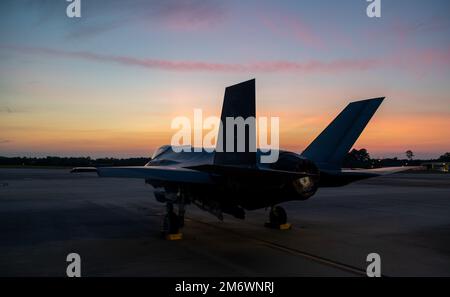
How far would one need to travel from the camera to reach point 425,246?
966 centimetres

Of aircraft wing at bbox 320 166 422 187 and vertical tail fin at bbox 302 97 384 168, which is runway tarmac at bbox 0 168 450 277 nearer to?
aircraft wing at bbox 320 166 422 187

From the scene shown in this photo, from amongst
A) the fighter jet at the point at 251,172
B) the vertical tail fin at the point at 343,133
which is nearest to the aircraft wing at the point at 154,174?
the fighter jet at the point at 251,172

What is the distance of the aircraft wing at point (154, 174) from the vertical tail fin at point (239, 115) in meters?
0.94

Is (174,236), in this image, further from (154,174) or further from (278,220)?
(278,220)

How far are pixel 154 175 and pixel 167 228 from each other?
91.1 inches

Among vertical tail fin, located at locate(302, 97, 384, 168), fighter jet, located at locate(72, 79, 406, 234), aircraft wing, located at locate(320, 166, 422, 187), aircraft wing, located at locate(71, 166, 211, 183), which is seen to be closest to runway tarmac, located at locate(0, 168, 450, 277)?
fighter jet, located at locate(72, 79, 406, 234)

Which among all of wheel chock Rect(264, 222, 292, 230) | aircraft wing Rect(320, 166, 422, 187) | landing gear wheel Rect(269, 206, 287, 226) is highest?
aircraft wing Rect(320, 166, 422, 187)

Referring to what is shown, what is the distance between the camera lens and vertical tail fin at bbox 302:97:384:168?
1055 cm

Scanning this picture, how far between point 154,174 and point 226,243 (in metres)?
2.64

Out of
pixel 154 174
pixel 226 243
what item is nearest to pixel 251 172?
pixel 154 174

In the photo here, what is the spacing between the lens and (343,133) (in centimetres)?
Answer: 1075

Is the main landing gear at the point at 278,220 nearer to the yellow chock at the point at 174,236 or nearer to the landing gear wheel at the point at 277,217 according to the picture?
the landing gear wheel at the point at 277,217
